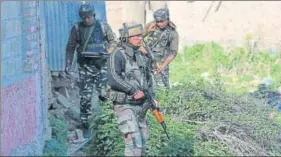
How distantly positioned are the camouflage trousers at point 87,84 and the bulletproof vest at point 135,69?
2.10 m

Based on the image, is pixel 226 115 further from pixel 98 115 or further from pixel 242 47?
pixel 242 47

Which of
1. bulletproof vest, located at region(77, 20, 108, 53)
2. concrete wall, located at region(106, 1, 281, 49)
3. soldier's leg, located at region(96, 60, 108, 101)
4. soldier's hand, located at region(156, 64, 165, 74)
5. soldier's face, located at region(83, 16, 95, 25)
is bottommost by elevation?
soldier's leg, located at region(96, 60, 108, 101)

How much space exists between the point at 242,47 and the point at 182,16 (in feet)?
7.27

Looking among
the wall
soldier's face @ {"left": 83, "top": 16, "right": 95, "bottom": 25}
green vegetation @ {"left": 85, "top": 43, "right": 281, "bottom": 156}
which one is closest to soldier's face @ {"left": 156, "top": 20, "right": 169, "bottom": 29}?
green vegetation @ {"left": 85, "top": 43, "right": 281, "bottom": 156}

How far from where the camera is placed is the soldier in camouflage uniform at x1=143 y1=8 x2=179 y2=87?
9039 millimetres

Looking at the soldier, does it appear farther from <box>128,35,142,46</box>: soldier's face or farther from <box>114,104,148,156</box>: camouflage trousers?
<box>114,104,148,156</box>: camouflage trousers

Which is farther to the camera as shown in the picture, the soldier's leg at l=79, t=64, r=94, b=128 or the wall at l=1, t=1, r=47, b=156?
the soldier's leg at l=79, t=64, r=94, b=128

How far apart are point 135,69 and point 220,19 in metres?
9.84

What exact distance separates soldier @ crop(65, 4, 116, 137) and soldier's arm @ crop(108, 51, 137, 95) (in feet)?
6.53

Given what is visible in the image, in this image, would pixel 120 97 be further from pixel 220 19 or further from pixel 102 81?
pixel 220 19

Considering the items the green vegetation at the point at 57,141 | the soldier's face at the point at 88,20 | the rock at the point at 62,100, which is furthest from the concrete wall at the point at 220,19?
the green vegetation at the point at 57,141

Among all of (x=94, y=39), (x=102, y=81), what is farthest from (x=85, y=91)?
(x=94, y=39)

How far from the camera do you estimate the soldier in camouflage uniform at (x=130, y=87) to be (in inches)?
224

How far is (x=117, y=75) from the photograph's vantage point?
224 inches
